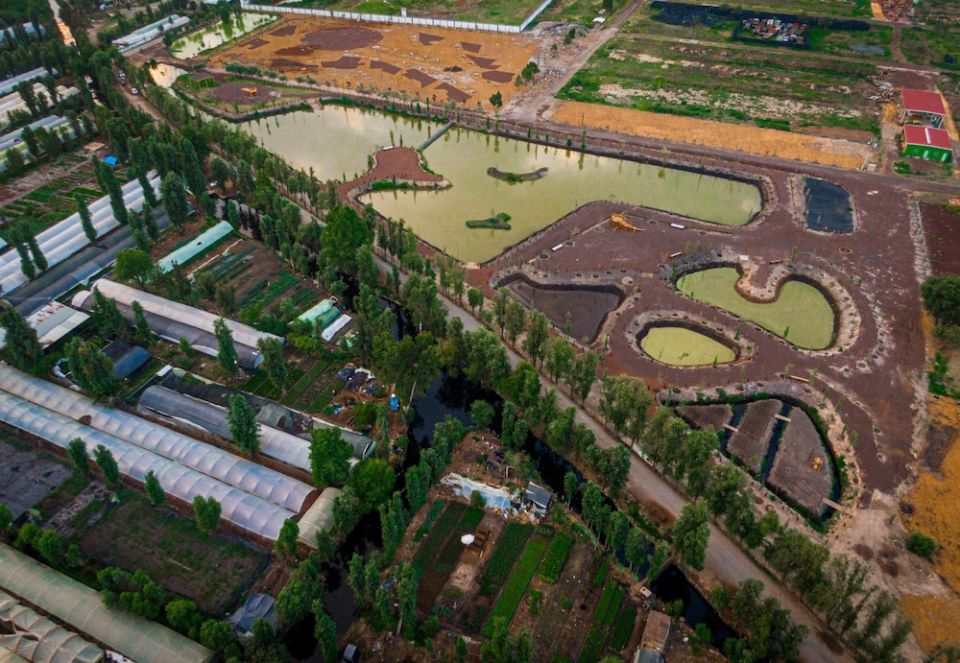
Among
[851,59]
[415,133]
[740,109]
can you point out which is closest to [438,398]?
[415,133]

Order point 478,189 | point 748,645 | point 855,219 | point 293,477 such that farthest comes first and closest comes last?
point 478,189, point 855,219, point 293,477, point 748,645

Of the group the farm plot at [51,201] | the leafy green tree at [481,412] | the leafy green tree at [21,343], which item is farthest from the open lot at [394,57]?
the leafy green tree at [21,343]

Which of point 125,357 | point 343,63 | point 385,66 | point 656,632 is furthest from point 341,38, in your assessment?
point 656,632

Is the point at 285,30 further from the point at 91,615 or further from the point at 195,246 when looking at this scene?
the point at 91,615

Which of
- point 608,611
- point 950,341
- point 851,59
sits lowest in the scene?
point 608,611

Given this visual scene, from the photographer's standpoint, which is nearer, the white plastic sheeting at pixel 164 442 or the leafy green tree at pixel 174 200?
the white plastic sheeting at pixel 164 442

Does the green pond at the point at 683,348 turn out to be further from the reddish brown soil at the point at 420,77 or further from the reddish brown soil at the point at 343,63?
the reddish brown soil at the point at 343,63

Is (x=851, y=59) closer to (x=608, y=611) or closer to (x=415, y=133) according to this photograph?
(x=415, y=133)
